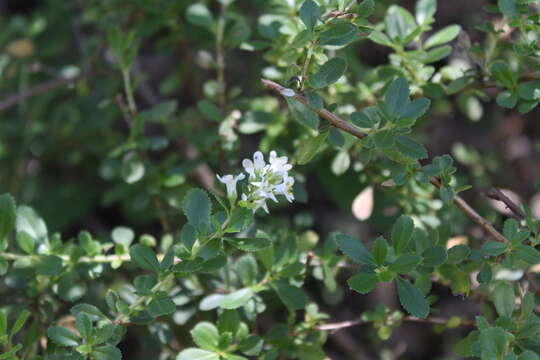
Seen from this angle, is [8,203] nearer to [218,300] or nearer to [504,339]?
[218,300]

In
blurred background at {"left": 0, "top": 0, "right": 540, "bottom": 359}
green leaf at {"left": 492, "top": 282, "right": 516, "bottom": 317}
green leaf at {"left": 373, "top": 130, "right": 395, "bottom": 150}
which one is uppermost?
green leaf at {"left": 373, "top": 130, "right": 395, "bottom": 150}

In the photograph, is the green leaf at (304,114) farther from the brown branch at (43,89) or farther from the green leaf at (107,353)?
the brown branch at (43,89)

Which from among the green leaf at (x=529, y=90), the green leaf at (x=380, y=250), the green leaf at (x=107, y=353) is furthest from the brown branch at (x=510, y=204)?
the green leaf at (x=107, y=353)

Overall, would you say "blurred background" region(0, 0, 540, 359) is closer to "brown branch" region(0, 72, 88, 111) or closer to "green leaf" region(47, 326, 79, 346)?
"brown branch" region(0, 72, 88, 111)

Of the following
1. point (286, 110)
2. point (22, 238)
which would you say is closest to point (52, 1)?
point (286, 110)

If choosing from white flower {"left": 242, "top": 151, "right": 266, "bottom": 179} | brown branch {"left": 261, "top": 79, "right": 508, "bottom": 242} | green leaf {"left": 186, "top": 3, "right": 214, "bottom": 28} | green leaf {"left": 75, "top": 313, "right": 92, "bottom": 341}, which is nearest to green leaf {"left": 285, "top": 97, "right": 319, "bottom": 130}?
brown branch {"left": 261, "top": 79, "right": 508, "bottom": 242}
